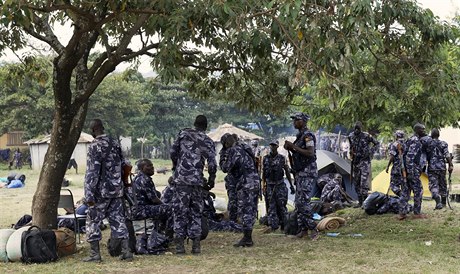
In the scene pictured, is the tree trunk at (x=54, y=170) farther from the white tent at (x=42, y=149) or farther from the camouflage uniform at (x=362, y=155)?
the white tent at (x=42, y=149)

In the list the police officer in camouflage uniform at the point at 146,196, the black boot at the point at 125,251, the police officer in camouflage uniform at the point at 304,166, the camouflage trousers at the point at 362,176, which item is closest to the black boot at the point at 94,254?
the black boot at the point at 125,251

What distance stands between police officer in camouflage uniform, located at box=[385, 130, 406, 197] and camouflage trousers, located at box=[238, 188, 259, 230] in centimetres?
447

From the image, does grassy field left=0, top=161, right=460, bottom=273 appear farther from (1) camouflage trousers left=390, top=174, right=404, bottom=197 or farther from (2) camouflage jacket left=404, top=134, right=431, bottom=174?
(1) camouflage trousers left=390, top=174, right=404, bottom=197

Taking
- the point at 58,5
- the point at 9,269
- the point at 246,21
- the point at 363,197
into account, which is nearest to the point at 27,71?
the point at 58,5

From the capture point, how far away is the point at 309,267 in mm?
7656

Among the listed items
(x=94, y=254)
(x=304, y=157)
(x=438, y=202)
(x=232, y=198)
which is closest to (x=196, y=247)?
(x=94, y=254)

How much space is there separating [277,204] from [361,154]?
109 inches

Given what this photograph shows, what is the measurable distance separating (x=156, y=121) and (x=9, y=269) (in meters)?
45.9

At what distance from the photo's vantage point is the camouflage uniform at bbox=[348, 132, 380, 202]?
43.8 feet

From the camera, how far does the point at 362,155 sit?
1349cm

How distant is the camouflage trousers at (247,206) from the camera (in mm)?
9594

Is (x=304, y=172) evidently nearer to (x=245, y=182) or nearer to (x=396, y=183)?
(x=245, y=182)

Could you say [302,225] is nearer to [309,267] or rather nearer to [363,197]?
[309,267]

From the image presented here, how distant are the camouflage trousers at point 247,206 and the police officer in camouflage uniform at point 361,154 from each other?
433 centimetres
